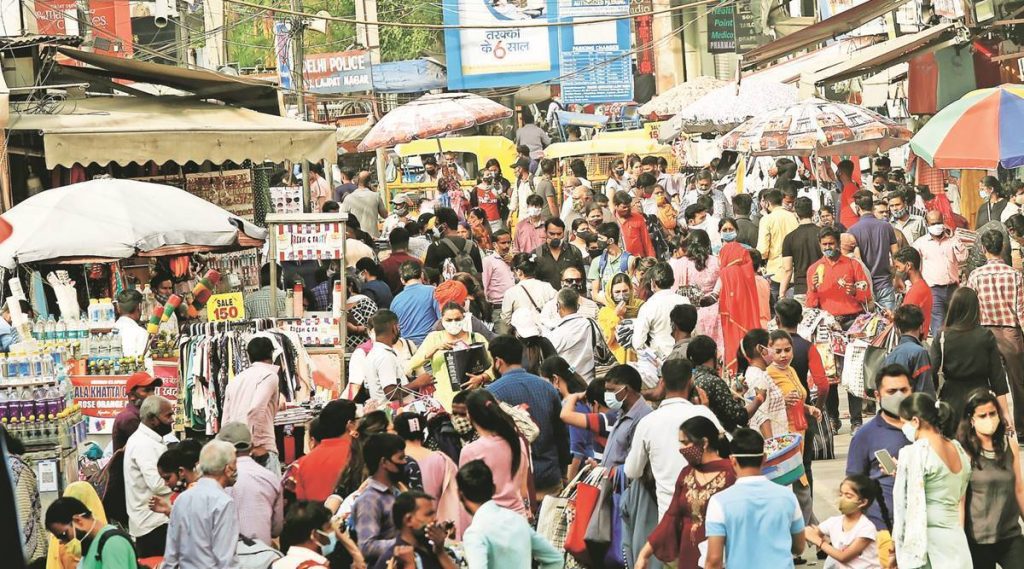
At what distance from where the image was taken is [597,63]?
4209cm

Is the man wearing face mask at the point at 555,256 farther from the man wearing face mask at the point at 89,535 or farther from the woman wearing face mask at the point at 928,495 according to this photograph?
the man wearing face mask at the point at 89,535

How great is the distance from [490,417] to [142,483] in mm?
2277

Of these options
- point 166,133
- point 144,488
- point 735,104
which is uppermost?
point 735,104

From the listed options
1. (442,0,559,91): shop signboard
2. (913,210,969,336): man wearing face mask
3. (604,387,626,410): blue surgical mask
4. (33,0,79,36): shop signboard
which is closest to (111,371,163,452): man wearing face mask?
(604,387,626,410): blue surgical mask

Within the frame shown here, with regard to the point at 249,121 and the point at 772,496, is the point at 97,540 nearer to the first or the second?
the point at 772,496

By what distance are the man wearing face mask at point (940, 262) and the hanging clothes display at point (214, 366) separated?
6.19 metres

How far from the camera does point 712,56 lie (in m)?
53.4

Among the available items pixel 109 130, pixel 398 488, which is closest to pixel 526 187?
pixel 109 130

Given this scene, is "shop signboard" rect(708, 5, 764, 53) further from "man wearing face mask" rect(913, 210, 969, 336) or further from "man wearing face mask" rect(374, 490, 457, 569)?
"man wearing face mask" rect(374, 490, 457, 569)

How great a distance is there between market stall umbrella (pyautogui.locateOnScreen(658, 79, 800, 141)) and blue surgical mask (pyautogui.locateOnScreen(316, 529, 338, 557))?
19946mm

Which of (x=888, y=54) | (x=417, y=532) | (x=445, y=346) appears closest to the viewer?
(x=417, y=532)

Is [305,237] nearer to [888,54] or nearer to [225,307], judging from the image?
[225,307]

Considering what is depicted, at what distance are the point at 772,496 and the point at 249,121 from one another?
11827mm

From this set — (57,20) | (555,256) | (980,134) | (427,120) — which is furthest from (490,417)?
(57,20)
